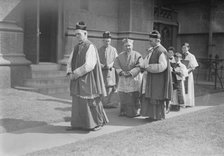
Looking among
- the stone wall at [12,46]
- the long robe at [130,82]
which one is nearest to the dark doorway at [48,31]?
the stone wall at [12,46]

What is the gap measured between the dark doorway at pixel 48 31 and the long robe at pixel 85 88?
6663mm

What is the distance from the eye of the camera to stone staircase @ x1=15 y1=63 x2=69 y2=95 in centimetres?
1045

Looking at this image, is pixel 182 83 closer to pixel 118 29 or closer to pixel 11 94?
pixel 11 94

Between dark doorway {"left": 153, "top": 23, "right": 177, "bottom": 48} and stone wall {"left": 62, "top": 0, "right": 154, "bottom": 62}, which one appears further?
dark doorway {"left": 153, "top": 23, "right": 177, "bottom": 48}

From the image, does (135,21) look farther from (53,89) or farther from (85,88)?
(85,88)

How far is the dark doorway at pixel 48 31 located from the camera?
12793 mm

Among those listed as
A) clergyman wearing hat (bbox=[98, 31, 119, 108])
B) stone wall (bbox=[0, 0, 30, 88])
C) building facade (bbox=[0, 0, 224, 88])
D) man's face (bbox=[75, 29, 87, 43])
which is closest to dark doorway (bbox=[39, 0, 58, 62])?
building facade (bbox=[0, 0, 224, 88])

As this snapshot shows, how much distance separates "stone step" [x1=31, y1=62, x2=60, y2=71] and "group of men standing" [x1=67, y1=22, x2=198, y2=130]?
3606 mm

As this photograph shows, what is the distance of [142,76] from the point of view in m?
8.02

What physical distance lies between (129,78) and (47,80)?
12.9ft

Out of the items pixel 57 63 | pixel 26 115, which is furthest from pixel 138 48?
pixel 26 115

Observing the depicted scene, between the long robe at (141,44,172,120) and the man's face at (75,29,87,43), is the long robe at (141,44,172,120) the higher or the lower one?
the lower one

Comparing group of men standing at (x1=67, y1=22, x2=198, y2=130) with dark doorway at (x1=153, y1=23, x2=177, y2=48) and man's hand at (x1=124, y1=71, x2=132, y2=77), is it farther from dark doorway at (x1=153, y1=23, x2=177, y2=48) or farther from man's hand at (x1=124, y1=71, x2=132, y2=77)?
dark doorway at (x1=153, y1=23, x2=177, y2=48)

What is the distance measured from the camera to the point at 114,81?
361 inches
